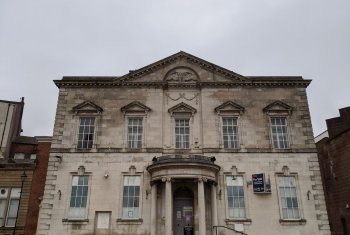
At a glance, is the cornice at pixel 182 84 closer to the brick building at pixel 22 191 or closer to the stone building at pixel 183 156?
the stone building at pixel 183 156

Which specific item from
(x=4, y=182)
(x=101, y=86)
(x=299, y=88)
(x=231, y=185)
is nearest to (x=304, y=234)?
(x=231, y=185)

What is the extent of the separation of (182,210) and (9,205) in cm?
1147

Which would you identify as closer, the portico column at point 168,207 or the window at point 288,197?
the portico column at point 168,207

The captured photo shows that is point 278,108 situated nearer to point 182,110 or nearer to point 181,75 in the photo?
point 182,110

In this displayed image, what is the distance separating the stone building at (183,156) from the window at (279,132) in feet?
0.22

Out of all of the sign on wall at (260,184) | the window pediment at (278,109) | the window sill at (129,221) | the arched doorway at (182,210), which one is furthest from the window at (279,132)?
the window sill at (129,221)

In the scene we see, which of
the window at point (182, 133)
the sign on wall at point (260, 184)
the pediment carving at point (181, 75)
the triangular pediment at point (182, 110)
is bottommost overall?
the sign on wall at point (260, 184)

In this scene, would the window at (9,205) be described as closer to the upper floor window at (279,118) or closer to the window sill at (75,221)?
the window sill at (75,221)

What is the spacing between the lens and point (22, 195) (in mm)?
22594

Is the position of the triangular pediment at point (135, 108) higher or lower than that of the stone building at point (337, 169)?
higher

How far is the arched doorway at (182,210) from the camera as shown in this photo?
67.8ft

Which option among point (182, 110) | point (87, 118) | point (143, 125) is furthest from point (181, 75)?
point (87, 118)

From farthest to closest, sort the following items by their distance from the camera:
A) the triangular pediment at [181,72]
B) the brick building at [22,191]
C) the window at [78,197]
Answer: the triangular pediment at [181,72] → the brick building at [22,191] → the window at [78,197]

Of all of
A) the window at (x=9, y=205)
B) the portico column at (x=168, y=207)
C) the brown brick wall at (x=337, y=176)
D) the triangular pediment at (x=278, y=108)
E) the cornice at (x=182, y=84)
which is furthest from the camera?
the brown brick wall at (x=337, y=176)
